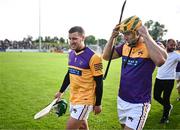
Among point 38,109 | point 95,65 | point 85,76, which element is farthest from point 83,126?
point 38,109

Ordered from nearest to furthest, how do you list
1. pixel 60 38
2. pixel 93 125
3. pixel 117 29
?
pixel 117 29 → pixel 93 125 → pixel 60 38

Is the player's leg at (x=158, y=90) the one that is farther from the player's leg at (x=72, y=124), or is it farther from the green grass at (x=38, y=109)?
the player's leg at (x=72, y=124)

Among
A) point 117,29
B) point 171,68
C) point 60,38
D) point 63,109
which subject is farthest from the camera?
point 60,38

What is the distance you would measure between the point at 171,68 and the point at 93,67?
13.0 feet

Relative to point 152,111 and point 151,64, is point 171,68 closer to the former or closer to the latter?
point 152,111

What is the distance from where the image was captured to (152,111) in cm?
938

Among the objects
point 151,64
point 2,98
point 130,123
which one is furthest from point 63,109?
point 2,98

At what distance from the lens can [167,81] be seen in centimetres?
825

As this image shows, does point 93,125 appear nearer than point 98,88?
No

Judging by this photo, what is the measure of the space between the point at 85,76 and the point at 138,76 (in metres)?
0.97

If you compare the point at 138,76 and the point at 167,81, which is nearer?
the point at 138,76

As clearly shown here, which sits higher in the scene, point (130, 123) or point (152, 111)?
point (130, 123)

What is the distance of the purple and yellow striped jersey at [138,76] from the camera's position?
172 inches

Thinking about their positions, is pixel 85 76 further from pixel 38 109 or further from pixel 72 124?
pixel 38 109
